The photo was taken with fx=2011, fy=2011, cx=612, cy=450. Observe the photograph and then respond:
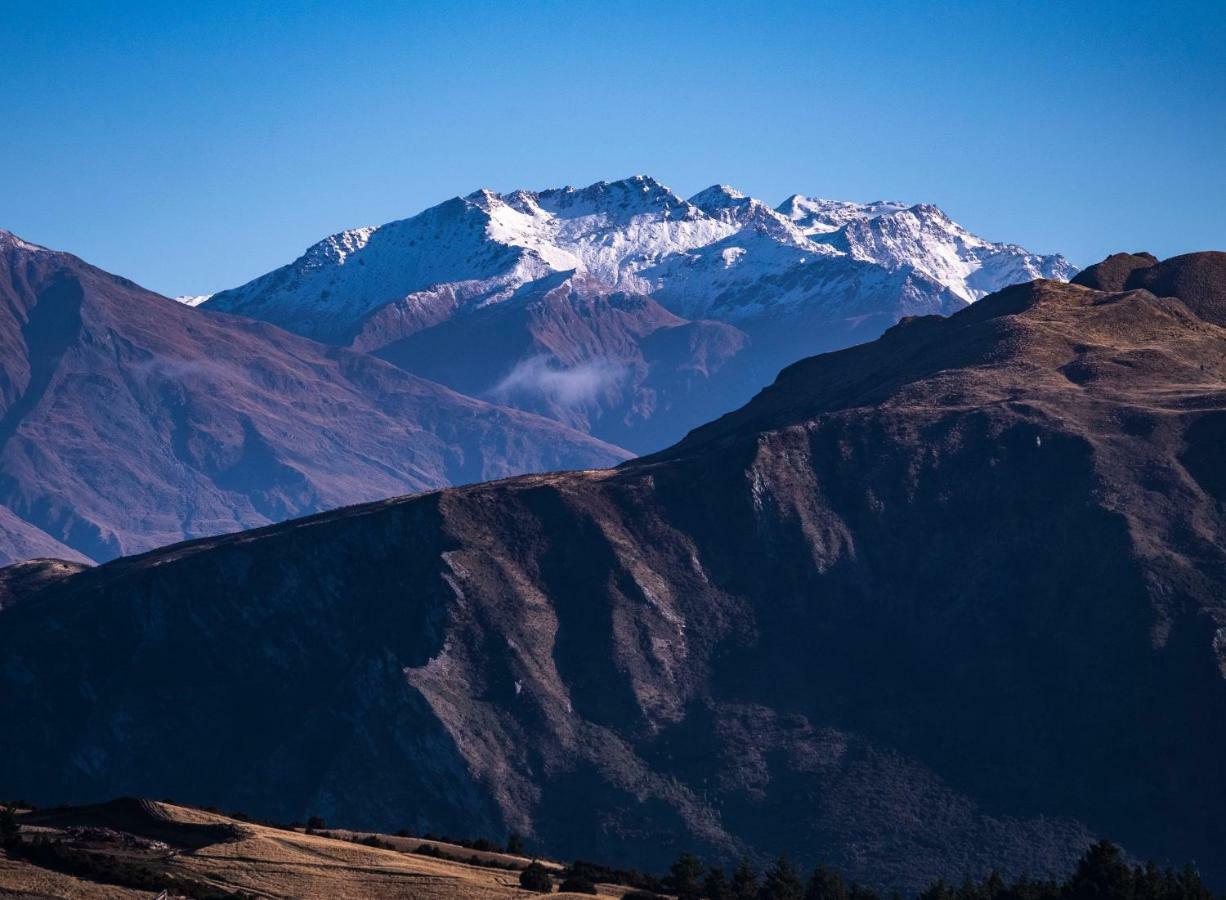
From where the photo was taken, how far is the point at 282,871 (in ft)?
379

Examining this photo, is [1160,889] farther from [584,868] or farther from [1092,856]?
[584,868]

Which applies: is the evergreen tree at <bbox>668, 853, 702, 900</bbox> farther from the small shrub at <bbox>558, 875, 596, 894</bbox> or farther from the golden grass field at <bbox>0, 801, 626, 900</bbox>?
the small shrub at <bbox>558, 875, 596, 894</bbox>

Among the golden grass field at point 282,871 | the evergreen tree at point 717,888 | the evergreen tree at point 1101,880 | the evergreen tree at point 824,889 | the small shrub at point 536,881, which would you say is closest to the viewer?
the golden grass field at point 282,871

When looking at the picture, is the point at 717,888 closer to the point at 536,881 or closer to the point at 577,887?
the point at 577,887

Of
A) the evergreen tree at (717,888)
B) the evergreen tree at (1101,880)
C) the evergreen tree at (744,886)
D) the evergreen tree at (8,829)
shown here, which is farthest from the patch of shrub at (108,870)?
the evergreen tree at (1101,880)

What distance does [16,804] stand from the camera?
437 feet

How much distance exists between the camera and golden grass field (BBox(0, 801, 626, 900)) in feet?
350

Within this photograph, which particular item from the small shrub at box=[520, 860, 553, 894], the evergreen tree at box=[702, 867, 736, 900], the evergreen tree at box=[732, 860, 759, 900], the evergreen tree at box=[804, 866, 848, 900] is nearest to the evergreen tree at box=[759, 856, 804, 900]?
the evergreen tree at box=[732, 860, 759, 900]

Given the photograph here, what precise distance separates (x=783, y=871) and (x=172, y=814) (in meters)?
46.8

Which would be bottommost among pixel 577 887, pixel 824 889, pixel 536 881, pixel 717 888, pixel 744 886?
pixel 536 881

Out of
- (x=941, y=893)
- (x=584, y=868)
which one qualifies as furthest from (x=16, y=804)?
(x=941, y=893)

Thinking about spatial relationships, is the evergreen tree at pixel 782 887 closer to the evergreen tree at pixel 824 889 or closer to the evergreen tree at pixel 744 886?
the evergreen tree at pixel 744 886

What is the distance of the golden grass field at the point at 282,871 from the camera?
10675 centimetres

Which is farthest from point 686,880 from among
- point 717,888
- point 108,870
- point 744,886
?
point 108,870
